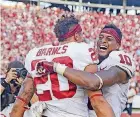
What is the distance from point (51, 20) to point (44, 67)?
41.9 feet

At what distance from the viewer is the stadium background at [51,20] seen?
44.5 ft

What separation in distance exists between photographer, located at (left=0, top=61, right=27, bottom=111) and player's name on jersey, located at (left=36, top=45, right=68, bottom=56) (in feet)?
4.13

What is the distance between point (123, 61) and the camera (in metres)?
2.46

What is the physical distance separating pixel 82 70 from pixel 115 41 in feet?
1.88

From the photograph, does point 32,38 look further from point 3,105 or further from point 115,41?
point 115,41

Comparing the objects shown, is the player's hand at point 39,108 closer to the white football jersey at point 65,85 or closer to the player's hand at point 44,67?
the white football jersey at point 65,85

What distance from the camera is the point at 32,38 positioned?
14.0m

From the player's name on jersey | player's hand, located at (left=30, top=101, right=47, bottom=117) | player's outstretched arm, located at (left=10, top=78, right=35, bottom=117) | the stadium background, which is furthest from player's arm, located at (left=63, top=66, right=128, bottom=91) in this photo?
the stadium background

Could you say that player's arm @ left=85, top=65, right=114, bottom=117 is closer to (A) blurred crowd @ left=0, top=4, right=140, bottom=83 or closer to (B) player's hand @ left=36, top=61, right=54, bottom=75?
(B) player's hand @ left=36, top=61, right=54, bottom=75

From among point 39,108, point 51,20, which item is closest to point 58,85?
point 39,108

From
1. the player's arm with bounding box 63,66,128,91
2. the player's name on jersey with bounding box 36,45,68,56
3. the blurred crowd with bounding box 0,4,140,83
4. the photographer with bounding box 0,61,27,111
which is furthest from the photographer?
the blurred crowd with bounding box 0,4,140,83

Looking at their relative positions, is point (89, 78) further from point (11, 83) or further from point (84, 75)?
point (11, 83)

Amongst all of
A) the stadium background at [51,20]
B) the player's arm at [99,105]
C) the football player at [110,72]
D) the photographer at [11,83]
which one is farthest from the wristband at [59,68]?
the stadium background at [51,20]

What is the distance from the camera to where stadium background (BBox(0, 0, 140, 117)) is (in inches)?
534
